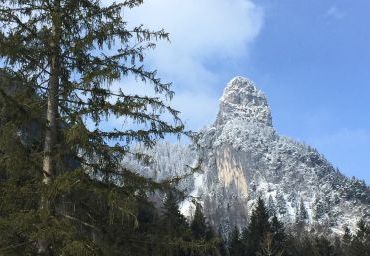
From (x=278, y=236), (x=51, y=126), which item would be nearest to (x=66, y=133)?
(x=51, y=126)

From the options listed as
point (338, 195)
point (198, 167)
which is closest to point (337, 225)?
point (338, 195)

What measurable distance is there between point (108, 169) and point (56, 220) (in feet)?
5.03

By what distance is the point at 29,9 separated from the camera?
10539mm

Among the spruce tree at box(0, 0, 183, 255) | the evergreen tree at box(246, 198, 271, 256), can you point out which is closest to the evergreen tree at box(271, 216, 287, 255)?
the evergreen tree at box(246, 198, 271, 256)

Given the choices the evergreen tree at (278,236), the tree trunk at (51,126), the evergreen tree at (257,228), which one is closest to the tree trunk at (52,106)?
the tree trunk at (51,126)

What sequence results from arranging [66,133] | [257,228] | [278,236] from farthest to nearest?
[257,228]
[278,236]
[66,133]

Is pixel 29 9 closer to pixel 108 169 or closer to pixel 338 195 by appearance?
pixel 108 169

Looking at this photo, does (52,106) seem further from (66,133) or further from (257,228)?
(257,228)

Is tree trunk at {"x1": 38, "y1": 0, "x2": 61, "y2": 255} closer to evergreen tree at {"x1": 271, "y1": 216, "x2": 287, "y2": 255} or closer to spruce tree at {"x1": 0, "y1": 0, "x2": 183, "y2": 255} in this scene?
spruce tree at {"x1": 0, "y1": 0, "x2": 183, "y2": 255}

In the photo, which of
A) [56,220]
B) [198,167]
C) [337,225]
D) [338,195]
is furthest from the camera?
[338,195]

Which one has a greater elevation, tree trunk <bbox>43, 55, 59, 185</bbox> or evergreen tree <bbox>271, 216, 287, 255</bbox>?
evergreen tree <bbox>271, 216, 287, 255</bbox>

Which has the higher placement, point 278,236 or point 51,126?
point 278,236

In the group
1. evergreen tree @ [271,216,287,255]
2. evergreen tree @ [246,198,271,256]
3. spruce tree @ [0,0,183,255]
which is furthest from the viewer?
evergreen tree @ [246,198,271,256]

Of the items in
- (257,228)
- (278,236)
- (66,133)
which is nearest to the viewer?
(66,133)
